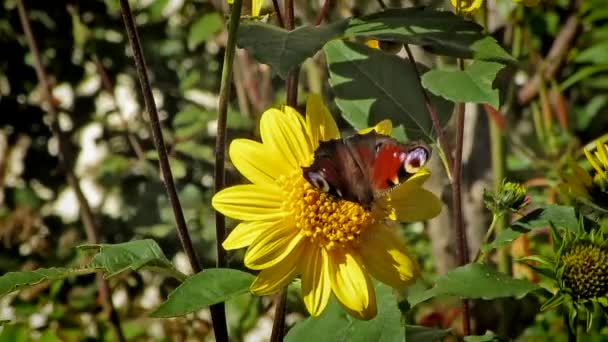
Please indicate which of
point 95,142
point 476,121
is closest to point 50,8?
point 95,142

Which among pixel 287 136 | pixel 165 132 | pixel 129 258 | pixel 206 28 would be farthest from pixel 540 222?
pixel 165 132

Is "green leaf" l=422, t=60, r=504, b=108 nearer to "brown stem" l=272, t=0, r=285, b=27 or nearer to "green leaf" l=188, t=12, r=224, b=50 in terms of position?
"brown stem" l=272, t=0, r=285, b=27

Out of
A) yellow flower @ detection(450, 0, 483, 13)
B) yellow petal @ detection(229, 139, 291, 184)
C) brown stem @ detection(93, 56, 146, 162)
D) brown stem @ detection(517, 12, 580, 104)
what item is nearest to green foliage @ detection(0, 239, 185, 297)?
yellow petal @ detection(229, 139, 291, 184)

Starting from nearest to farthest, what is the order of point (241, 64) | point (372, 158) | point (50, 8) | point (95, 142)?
point (372, 158), point (241, 64), point (50, 8), point (95, 142)

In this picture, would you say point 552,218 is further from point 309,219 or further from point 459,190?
point 309,219

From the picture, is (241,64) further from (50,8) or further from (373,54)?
(373,54)

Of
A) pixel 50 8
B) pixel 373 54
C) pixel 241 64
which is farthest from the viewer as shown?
pixel 50 8

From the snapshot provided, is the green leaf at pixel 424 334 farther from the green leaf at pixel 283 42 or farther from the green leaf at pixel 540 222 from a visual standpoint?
the green leaf at pixel 283 42
